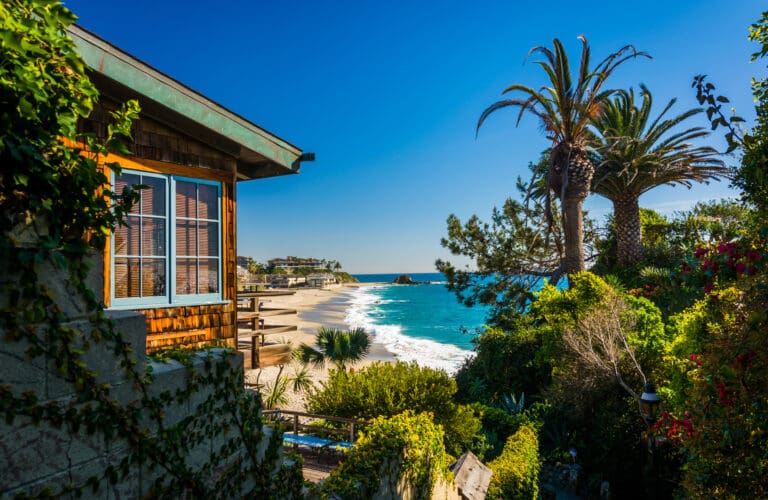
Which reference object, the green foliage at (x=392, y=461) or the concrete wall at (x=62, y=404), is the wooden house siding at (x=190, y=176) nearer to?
the green foliage at (x=392, y=461)

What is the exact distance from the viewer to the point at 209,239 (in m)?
6.10

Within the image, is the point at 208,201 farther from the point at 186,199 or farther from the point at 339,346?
the point at 339,346

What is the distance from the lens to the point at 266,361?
8.00 m

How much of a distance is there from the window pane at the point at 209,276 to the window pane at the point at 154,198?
2.98 ft

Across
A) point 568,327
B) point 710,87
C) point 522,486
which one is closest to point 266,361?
point 522,486

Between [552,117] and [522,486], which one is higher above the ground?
[552,117]

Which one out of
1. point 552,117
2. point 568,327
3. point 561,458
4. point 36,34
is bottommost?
point 561,458

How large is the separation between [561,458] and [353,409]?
6093mm

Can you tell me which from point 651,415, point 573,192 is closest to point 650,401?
point 651,415

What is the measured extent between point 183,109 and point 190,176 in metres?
0.86

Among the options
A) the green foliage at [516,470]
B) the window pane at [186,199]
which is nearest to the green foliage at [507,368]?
the green foliage at [516,470]

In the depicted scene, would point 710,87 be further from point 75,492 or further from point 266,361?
point 266,361

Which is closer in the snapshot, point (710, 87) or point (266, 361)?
point (710, 87)

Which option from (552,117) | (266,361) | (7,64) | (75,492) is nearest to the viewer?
(7,64)
